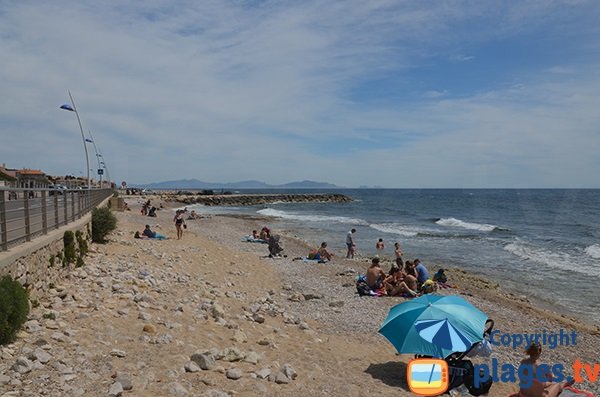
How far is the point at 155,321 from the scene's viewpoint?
25.4 feet

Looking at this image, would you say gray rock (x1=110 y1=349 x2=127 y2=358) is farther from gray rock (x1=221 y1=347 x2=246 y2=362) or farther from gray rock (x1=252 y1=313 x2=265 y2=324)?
gray rock (x1=252 y1=313 x2=265 y2=324)

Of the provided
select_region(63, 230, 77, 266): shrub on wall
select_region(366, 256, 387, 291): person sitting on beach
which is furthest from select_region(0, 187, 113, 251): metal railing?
select_region(366, 256, 387, 291): person sitting on beach

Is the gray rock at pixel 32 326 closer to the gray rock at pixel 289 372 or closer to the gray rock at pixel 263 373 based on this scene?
the gray rock at pixel 263 373

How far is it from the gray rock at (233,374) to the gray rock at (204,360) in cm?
24

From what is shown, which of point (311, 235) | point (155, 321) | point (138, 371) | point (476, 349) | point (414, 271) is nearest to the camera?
point (138, 371)

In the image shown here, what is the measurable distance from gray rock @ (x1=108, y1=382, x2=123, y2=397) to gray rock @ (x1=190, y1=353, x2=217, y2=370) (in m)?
1.26

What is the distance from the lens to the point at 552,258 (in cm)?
2456

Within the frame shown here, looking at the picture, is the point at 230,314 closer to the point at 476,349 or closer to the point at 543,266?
the point at 476,349

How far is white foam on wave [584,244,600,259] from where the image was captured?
85.9ft

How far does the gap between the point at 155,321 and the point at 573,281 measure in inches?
674

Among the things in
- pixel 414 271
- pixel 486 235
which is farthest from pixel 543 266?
pixel 486 235

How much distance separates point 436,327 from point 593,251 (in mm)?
25599

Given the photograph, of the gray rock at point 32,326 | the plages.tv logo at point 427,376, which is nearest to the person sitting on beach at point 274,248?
the plages.tv logo at point 427,376

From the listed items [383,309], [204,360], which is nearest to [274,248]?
[383,309]
